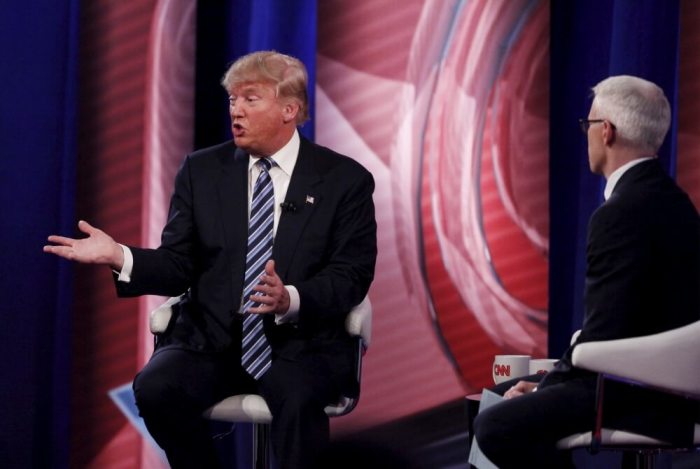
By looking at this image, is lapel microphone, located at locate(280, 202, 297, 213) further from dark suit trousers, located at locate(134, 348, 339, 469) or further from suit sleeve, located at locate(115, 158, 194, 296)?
dark suit trousers, located at locate(134, 348, 339, 469)

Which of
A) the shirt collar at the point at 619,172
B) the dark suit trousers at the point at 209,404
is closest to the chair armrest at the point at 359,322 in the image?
the dark suit trousers at the point at 209,404

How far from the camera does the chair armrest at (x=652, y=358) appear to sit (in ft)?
7.12

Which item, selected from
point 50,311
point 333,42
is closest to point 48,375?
point 50,311

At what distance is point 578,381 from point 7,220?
81.7 inches

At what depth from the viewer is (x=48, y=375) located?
11.2 ft

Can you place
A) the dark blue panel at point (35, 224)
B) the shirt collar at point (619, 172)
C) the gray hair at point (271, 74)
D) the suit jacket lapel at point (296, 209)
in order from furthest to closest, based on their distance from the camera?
the dark blue panel at point (35, 224) → the gray hair at point (271, 74) → the suit jacket lapel at point (296, 209) → the shirt collar at point (619, 172)

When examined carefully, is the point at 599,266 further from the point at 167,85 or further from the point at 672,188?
the point at 167,85

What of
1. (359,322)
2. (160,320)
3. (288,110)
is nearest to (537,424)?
(359,322)

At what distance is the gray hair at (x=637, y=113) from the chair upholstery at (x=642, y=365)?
0.49m

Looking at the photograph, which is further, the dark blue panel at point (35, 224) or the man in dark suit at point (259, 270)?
the dark blue panel at point (35, 224)

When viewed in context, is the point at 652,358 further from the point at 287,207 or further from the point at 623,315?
the point at 287,207

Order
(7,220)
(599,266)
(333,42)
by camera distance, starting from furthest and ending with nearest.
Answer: (333,42) < (7,220) < (599,266)

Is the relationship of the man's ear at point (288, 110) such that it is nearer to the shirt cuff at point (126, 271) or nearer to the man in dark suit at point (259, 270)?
the man in dark suit at point (259, 270)

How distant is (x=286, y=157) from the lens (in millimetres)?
2965
